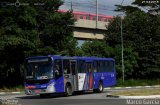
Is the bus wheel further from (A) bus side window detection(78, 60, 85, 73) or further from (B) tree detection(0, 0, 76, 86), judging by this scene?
(B) tree detection(0, 0, 76, 86)

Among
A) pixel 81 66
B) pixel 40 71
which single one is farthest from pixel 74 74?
pixel 40 71

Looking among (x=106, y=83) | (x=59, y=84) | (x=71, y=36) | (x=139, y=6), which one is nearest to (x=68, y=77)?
(x=59, y=84)

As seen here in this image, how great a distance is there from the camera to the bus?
32503mm

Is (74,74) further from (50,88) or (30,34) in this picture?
(30,34)

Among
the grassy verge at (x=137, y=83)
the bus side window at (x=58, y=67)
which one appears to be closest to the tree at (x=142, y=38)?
the grassy verge at (x=137, y=83)

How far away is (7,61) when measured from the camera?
5162 centimetres

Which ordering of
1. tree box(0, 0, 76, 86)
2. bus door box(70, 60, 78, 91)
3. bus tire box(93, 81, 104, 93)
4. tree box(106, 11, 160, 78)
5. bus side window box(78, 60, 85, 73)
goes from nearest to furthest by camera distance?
bus door box(70, 60, 78, 91)
bus side window box(78, 60, 85, 73)
bus tire box(93, 81, 104, 93)
tree box(0, 0, 76, 86)
tree box(106, 11, 160, 78)

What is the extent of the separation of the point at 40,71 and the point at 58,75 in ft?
4.23

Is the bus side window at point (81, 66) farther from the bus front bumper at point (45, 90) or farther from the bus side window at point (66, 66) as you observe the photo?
the bus front bumper at point (45, 90)

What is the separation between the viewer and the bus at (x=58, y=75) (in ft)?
Answer: 107

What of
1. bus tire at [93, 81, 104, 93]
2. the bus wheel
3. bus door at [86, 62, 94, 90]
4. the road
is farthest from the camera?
bus tire at [93, 81, 104, 93]

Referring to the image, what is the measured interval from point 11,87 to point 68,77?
20073 mm

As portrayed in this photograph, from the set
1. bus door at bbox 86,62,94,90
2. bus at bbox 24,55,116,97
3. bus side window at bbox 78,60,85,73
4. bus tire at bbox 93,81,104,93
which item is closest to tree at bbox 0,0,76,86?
bus tire at bbox 93,81,104,93

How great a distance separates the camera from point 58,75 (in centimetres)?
3312
